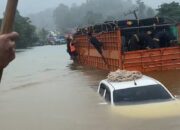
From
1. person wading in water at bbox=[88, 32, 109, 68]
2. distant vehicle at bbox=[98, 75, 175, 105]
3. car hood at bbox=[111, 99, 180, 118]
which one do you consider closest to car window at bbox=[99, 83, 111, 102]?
distant vehicle at bbox=[98, 75, 175, 105]

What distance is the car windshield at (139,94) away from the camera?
35.0ft

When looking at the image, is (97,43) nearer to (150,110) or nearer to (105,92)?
(105,92)

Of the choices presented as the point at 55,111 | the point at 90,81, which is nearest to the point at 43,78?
the point at 90,81

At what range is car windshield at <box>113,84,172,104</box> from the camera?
35.0 ft

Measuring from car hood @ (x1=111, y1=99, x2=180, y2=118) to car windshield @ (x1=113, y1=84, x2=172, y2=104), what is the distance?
0.74ft

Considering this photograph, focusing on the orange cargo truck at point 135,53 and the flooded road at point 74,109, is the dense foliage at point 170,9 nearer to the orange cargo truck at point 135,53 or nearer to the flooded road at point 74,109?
the orange cargo truck at point 135,53

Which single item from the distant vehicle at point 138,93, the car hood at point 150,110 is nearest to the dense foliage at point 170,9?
the distant vehicle at point 138,93

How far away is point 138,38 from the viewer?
783 inches

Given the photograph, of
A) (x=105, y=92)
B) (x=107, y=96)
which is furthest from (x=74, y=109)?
(x=107, y=96)

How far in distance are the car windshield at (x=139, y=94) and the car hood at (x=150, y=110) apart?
225 mm

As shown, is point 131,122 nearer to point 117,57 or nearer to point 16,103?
point 16,103

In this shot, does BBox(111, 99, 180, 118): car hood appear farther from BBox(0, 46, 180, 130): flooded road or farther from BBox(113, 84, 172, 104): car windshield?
BBox(113, 84, 172, 104): car windshield

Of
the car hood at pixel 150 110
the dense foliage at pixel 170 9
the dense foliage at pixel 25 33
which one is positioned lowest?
the dense foliage at pixel 25 33

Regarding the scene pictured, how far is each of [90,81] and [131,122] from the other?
36.7ft
